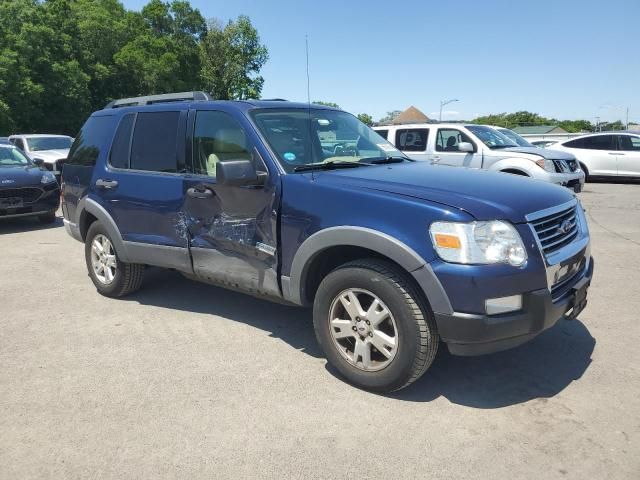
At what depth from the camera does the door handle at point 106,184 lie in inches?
189

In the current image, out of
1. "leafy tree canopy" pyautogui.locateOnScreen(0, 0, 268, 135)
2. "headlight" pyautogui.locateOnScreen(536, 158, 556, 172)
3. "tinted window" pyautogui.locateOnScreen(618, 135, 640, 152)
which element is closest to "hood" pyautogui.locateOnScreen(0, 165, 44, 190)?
"headlight" pyautogui.locateOnScreen(536, 158, 556, 172)

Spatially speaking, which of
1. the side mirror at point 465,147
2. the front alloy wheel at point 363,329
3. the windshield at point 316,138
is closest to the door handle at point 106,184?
the windshield at point 316,138

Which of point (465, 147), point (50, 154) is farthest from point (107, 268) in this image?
point (50, 154)

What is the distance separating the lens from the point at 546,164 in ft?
34.0

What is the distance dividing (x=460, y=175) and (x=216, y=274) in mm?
2000

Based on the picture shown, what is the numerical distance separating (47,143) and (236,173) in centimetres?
1368

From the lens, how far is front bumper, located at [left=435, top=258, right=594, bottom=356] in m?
2.80

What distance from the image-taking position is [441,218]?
9.30ft

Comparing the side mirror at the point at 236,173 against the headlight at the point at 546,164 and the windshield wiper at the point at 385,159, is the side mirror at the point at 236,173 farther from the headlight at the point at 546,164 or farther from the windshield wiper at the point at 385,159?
the headlight at the point at 546,164

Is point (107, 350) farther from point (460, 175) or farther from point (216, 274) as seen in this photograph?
point (460, 175)

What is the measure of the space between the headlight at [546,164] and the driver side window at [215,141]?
7917mm

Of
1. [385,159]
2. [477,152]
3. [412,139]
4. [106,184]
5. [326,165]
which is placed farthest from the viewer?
[412,139]

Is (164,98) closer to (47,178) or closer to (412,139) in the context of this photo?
(47,178)

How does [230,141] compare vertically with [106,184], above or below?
above
